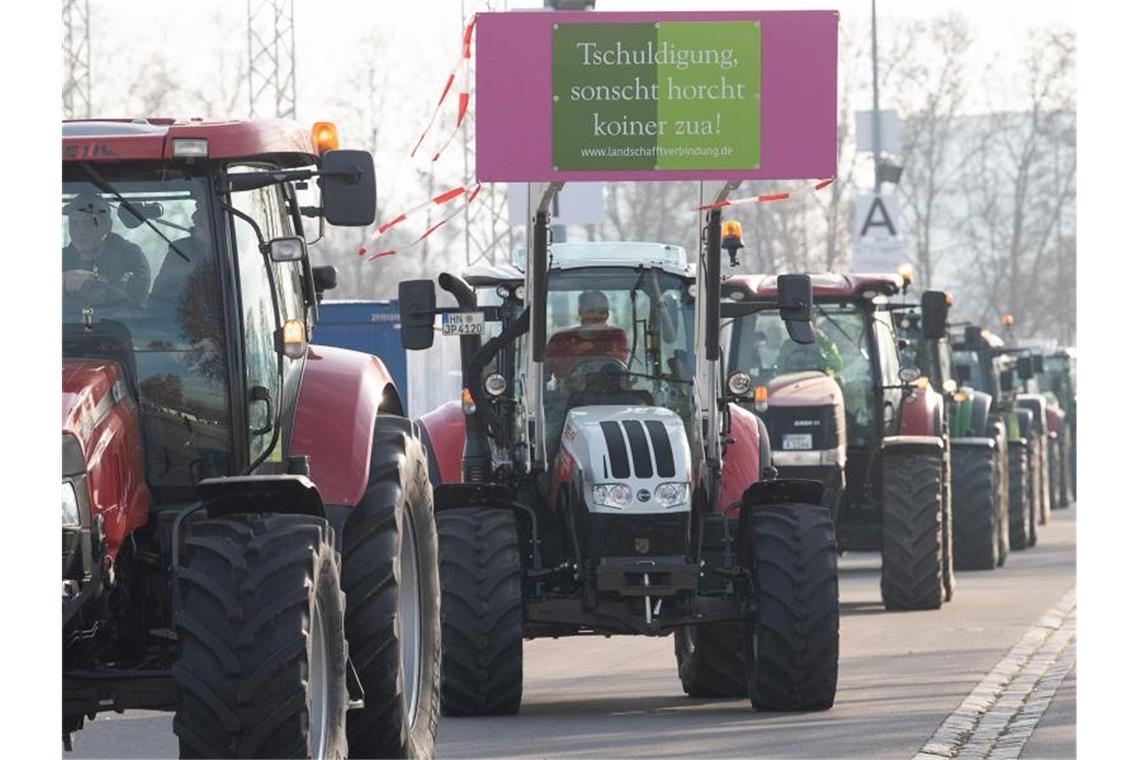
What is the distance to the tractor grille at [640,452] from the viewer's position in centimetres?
1323

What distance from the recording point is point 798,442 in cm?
1991

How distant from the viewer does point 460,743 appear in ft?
39.3

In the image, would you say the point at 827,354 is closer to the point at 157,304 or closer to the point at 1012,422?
the point at 1012,422

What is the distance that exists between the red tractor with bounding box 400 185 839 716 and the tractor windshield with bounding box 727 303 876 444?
624cm

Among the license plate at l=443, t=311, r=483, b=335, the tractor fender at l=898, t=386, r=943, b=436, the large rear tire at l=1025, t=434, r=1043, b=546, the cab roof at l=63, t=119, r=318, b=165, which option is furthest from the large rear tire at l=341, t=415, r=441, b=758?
the large rear tire at l=1025, t=434, r=1043, b=546

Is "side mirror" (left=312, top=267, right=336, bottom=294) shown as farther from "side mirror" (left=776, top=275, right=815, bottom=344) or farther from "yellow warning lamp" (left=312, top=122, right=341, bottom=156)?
"side mirror" (left=776, top=275, right=815, bottom=344)

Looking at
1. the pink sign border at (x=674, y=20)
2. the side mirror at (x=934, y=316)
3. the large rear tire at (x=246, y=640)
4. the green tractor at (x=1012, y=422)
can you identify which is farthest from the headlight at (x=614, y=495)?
the green tractor at (x=1012, y=422)

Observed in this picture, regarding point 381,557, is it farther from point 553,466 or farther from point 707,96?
point 553,466

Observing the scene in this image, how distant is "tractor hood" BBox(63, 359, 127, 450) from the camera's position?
8609mm

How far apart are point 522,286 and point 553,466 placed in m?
1.16

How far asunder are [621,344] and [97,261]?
5.18 meters

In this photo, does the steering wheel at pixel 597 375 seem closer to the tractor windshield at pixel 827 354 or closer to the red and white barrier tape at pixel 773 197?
the red and white barrier tape at pixel 773 197

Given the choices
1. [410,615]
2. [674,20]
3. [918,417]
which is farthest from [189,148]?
[918,417]
